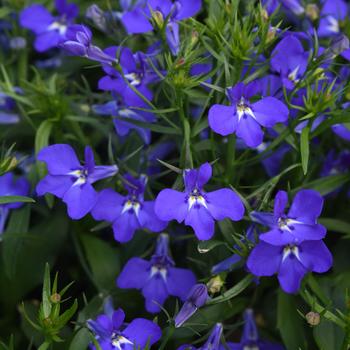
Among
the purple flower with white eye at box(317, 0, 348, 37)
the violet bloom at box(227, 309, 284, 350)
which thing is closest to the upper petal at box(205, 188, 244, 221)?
the violet bloom at box(227, 309, 284, 350)

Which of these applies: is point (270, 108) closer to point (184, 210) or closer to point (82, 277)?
point (184, 210)

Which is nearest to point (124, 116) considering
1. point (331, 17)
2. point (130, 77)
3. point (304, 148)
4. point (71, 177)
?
point (130, 77)

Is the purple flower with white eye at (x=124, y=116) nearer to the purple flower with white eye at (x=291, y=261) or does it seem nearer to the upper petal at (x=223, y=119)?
the upper petal at (x=223, y=119)

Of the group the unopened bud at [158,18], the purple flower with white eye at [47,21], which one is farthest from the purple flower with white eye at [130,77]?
the purple flower with white eye at [47,21]

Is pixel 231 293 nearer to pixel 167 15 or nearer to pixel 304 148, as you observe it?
pixel 304 148

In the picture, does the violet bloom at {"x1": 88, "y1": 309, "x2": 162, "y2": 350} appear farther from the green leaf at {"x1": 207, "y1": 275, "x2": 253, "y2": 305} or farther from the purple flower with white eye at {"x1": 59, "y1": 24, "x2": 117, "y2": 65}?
the purple flower with white eye at {"x1": 59, "y1": 24, "x2": 117, "y2": 65}

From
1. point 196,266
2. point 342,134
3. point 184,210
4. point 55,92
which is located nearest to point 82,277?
point 196,266

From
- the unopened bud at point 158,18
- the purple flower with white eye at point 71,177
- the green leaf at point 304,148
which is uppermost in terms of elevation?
the unopened bud at point 158,18
